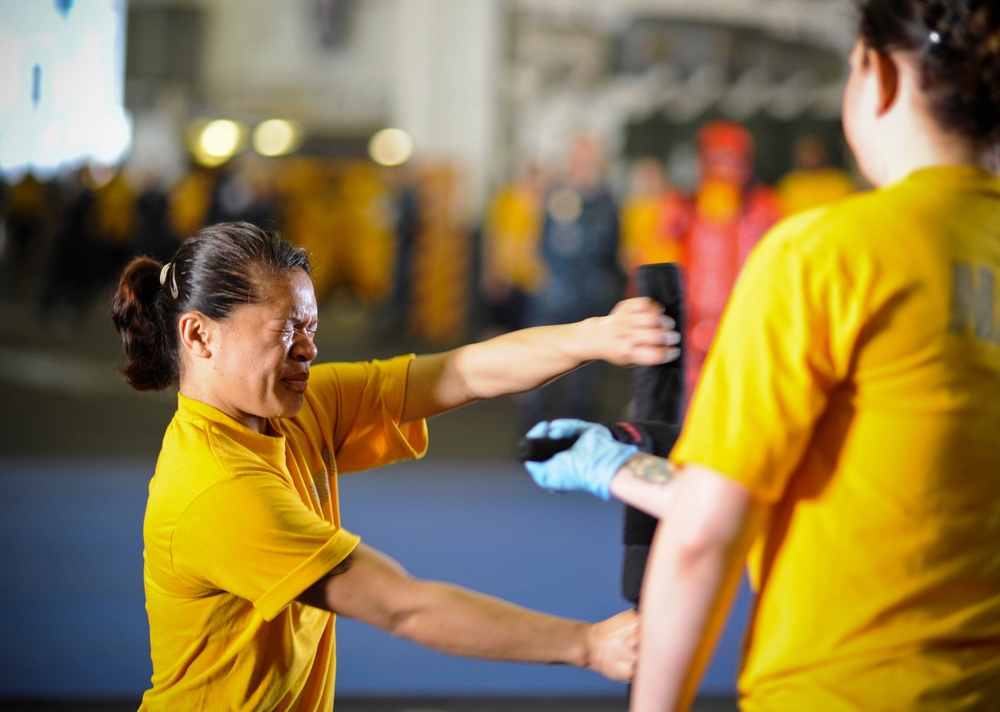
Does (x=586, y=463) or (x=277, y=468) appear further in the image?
(x=277, y=468)

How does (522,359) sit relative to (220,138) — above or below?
below

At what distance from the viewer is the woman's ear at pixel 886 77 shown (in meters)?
1.06

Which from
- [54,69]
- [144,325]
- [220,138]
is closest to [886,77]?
[144,325]

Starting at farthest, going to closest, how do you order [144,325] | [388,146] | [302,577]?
[388,146] → [144,325] → [302,577]

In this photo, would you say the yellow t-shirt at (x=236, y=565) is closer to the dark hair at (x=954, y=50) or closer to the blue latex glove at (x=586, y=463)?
the blue latex glove at (x=586, y=463)

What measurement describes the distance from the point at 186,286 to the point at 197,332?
70 mm

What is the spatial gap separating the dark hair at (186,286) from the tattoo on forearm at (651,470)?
61cm

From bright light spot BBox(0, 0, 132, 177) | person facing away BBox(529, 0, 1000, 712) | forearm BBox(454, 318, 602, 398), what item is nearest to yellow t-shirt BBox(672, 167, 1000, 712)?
person facing away BBox(529, 0, 1000, 712)

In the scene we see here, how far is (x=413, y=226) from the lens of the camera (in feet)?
39.2

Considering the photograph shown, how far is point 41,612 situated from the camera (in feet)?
12.0

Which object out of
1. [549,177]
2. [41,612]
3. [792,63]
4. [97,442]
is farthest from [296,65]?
[41,612]

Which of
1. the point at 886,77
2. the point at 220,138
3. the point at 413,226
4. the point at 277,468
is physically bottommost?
the point at 413,226

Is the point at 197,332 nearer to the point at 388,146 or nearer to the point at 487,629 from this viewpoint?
the point at 487,629

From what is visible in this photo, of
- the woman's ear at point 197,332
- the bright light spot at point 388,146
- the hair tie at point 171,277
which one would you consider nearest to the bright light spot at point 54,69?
the hair tie at point 171,277
